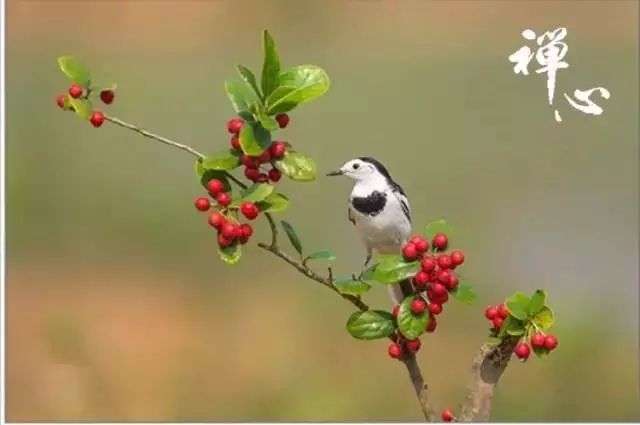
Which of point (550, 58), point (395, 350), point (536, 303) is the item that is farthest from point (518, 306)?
point (550, 58)

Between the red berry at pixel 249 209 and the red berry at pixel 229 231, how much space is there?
0.02 meters

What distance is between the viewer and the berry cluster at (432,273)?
2.25 feet

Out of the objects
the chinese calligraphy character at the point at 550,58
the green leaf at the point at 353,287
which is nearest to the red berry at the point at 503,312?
the green leaf at the point at 353,287

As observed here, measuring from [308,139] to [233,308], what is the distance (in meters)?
0.22

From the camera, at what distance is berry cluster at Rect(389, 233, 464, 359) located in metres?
0.68

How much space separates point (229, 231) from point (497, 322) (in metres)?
0.24

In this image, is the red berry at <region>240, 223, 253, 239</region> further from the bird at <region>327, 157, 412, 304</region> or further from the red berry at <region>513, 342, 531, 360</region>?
the red berry at <region>513, 342, 531, 360</region>

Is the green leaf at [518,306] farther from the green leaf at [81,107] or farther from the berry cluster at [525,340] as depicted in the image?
the green leaf at [81,107]

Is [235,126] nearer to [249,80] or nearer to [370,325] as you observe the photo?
[249,80]

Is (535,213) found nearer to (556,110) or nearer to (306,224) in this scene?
(556,110)

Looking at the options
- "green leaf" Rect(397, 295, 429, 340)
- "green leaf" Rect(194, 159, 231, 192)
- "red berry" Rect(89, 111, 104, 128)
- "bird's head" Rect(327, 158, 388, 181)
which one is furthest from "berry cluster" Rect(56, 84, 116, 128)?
"green leaf" Rect(397, 295, 429, 340)

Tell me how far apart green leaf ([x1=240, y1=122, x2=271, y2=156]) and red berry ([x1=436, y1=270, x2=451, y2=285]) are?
18 cm

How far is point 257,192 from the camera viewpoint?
2.23 ft

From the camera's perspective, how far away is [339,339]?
38.4 inches
